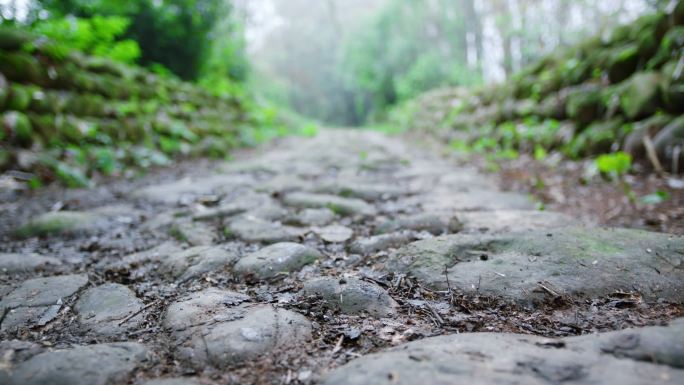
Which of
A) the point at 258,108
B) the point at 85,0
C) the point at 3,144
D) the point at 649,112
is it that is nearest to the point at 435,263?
the point at 649,112

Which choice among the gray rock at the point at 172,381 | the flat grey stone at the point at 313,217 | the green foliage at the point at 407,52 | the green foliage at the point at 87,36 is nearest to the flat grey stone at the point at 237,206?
the flat grey stone at the point at 313,217

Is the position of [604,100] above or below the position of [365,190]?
above

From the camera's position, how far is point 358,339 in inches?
37.7

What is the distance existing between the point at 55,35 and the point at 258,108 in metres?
4.93

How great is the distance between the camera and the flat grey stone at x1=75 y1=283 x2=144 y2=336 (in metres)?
1.03

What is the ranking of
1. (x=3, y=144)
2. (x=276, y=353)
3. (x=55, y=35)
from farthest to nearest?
1. (x=55, y=35)
2. (x=3, y=144)
3. (x=276, y=353)

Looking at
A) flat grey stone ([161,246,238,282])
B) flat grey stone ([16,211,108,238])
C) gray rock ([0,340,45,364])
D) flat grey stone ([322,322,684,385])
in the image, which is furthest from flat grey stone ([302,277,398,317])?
flat grey stone ([16,211,108,238])

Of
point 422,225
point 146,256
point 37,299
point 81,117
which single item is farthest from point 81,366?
point 81,117

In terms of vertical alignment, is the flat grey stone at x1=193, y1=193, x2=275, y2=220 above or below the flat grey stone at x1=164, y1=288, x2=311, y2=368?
above

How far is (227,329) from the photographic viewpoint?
958 mm

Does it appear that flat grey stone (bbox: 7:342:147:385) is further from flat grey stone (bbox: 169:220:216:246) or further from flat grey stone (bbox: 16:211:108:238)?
flat grey stone (bbox: 16:211:108:238)

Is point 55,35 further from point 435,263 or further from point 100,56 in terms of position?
point 435,263

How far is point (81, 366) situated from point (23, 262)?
3.23ft

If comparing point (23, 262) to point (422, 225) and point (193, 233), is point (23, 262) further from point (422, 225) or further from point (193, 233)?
point (422, 225)
